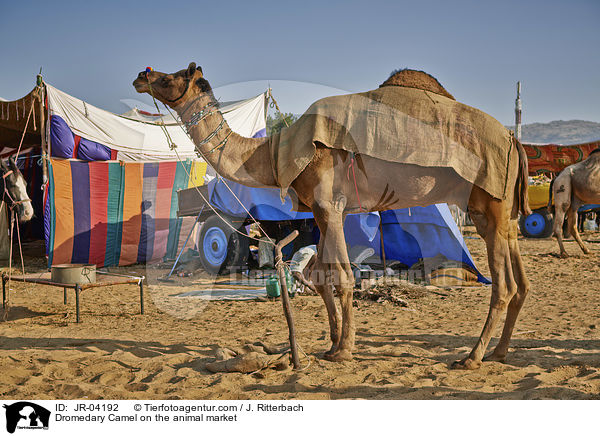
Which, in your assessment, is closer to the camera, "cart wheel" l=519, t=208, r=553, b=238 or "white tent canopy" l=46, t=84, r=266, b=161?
"white tent canopy" l=46, t=84, r=266, b=161

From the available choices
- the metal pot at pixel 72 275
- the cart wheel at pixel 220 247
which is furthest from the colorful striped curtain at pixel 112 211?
the metal pot at pixel 72 275

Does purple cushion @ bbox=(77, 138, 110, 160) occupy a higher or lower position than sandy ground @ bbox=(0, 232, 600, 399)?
higher

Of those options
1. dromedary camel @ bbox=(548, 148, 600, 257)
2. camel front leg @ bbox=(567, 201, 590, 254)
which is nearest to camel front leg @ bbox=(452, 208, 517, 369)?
dromedary camel @ bbox=(548, 148, 600, 257)

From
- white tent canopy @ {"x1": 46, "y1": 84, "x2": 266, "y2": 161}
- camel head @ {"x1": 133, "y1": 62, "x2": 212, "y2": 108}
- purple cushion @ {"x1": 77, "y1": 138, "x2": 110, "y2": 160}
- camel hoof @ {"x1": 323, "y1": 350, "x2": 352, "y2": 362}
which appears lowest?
camel hoof @ {"x1": 323, "y1": 350, "x2": 352, "y2": 362}

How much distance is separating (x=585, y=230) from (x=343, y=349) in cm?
1867

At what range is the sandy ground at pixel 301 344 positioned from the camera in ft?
11.5

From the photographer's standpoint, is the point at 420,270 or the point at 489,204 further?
the point at 420,270

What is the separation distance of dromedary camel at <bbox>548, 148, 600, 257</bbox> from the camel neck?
9.55 m

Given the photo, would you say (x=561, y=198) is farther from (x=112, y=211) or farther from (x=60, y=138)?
(x=60, y=138)

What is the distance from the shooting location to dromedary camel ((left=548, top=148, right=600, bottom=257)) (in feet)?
37.9

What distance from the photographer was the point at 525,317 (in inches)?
236
